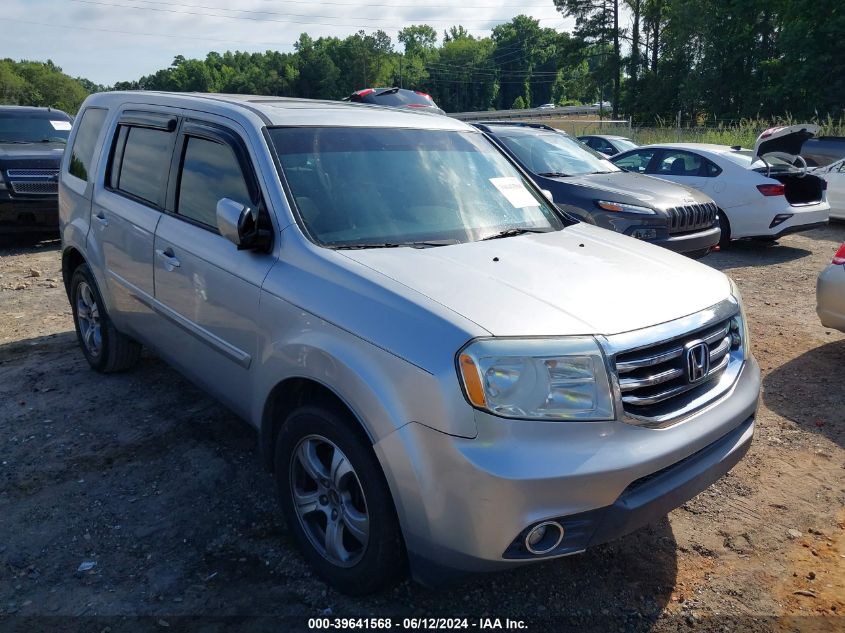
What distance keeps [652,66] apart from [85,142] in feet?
195

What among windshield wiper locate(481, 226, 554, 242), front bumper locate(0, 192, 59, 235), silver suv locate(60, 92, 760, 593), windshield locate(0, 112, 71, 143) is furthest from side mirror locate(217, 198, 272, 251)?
windshield locate(0, 112, 71, 143)

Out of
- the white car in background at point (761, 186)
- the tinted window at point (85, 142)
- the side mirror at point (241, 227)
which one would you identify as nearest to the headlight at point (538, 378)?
the side mirror at point (241, 227)

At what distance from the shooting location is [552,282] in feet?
9.06

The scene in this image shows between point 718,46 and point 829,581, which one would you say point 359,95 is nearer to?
point 829,581

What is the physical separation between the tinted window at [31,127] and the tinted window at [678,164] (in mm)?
9548

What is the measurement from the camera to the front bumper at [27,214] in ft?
32.1

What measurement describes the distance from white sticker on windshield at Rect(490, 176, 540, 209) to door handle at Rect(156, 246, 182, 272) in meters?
1.76

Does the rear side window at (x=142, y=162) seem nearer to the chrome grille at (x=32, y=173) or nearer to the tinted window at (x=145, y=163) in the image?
the tinted window at (x=145, y=163)

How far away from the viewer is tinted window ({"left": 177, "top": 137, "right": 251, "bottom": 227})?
3387 millimetres

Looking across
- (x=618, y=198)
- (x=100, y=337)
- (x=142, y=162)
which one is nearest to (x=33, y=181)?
(x=100, y=337)

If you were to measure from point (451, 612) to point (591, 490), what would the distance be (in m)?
0.89

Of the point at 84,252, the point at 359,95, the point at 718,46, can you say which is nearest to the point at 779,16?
the point at 718,46

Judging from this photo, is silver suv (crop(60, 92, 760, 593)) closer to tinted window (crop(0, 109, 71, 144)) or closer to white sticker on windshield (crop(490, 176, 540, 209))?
white sticker on windshield (crop(490, 176, 540, 209))

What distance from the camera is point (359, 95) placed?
7820 mm
